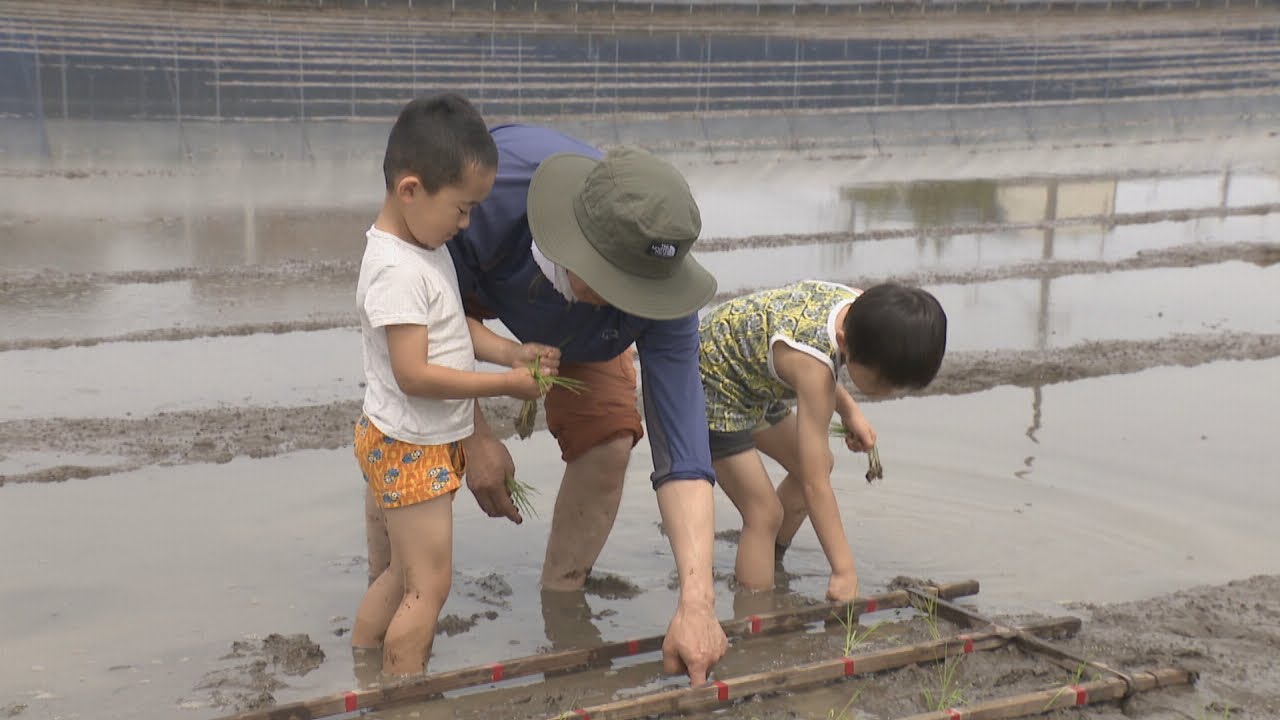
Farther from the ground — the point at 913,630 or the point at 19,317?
the point at 19,317

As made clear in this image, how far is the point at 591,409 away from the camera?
4.04m

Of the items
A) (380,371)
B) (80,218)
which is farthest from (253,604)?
(80,218)

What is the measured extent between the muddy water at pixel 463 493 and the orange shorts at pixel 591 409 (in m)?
0.59

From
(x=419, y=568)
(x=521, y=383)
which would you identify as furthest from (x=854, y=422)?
(x=419, y=568)

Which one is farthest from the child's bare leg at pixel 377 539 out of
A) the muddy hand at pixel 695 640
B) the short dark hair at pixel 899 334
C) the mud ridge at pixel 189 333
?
the mud ridge at pixel 189 333

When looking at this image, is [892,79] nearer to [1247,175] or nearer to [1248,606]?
[1247,175]

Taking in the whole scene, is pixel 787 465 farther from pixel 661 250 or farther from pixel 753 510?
pixel 661 250

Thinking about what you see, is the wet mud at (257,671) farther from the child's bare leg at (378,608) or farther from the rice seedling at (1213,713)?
the rice seedling at (1213,713)

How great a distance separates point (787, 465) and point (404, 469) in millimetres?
1633

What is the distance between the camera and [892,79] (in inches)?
691

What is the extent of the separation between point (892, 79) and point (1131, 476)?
500 inches

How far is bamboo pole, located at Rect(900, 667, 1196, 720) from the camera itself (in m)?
3.31

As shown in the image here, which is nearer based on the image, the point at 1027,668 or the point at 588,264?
the point at 588,264

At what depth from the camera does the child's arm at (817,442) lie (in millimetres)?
3938
